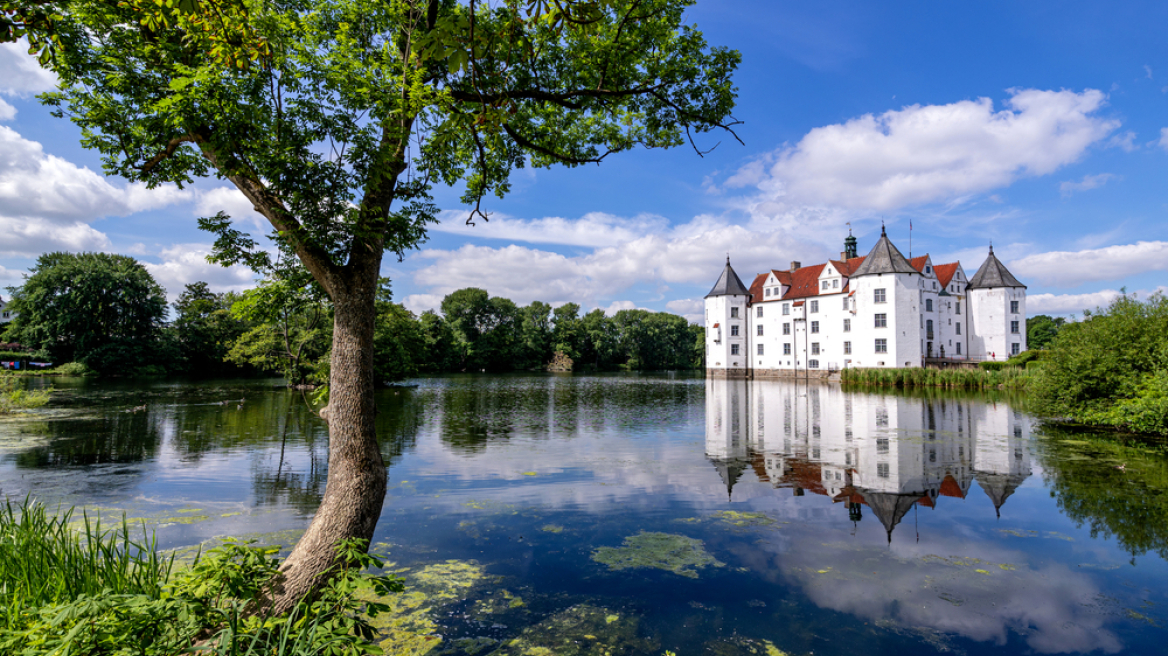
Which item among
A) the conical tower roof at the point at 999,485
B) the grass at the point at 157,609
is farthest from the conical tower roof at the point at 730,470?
the grass at the point at 157,609

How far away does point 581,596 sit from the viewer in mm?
4941

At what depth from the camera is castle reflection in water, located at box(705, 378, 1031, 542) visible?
869 centimetres

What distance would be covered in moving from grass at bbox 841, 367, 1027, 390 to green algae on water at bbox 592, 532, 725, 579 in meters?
31.2

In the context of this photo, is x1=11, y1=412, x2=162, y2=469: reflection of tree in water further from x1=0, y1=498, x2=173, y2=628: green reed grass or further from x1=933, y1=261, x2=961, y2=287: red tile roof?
x1=933, y1=261, x2=961, y2=287: red tile roof

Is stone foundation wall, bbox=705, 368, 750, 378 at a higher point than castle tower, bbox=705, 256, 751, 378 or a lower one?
lower

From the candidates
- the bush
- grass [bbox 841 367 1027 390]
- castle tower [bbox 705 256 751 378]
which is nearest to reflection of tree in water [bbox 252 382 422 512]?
the bush

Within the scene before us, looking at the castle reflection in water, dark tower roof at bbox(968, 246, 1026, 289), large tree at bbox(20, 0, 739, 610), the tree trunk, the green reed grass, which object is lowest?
the castle reflection in water

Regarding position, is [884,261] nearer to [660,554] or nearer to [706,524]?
[706,524]

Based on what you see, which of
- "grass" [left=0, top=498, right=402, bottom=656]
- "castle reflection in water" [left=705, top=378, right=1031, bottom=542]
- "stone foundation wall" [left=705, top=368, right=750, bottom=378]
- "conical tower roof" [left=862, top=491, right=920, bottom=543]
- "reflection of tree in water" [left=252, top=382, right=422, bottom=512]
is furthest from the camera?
"stone foundation wall" [left=705, top=368, right=750, bottom=378]

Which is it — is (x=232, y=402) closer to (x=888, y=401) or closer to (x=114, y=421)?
(x=114, y=421)

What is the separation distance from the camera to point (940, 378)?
3366 cm

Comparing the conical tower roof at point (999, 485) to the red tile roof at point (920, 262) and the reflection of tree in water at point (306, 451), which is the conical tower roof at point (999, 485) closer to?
the reflection of tree in water at point (306, 451)

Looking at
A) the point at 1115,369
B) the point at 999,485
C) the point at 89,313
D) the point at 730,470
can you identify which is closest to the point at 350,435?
the point at 730,470

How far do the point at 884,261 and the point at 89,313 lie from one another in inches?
2688
